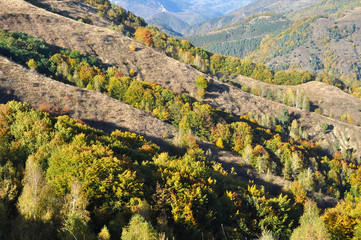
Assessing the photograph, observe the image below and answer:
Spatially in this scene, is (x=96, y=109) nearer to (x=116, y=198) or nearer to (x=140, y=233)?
(x=116, y=198)

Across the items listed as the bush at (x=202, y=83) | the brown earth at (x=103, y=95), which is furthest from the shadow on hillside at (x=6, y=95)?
the bush at (x=202, y=83)

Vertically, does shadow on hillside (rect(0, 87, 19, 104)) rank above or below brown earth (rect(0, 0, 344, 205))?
below

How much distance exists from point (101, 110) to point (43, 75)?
14378 millimetres

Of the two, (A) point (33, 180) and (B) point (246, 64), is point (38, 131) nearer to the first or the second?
(A) point (33, 180)

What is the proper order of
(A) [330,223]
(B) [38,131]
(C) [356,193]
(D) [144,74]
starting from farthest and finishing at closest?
(D) [144,74], (C) [356,193], (B) [38,131], (A) [330,223]

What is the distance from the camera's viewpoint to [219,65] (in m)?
138

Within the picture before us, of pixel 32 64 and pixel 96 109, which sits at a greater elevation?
pixel 32 64

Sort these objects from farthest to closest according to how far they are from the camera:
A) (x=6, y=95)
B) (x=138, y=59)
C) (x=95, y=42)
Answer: (x=138, y=59)
(x=95, y=42)
(x=6, y=95)

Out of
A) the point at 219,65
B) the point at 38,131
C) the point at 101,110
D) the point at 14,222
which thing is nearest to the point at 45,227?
Result: the point at 14,222

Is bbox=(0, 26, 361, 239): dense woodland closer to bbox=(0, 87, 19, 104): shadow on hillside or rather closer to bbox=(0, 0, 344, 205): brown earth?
bbox=(0, 0, 344, 205): brown earth

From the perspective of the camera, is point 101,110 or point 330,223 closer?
point 330,223

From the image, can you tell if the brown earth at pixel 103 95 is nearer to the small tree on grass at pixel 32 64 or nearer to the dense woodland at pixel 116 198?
the small tree on grass at pixel 32 64

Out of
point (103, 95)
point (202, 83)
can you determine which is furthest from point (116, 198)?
point (202, 83)

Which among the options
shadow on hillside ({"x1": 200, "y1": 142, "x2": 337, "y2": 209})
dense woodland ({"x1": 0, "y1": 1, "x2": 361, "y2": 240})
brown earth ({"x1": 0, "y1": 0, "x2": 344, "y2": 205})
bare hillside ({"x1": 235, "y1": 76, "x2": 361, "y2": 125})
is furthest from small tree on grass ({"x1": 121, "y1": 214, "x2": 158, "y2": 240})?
bare hillside ({"x1": 235, "y1": 76, "x2": 361, "y2": 125})
